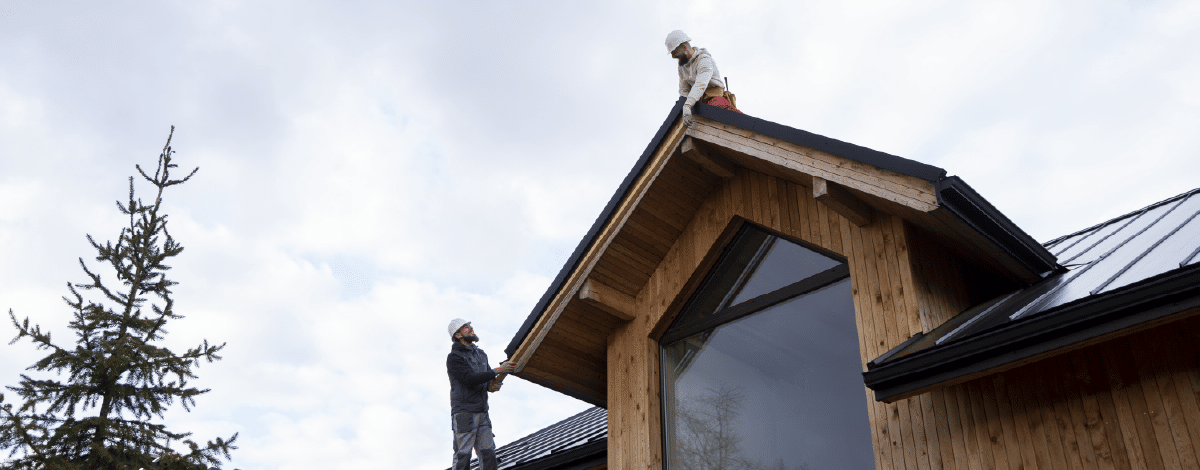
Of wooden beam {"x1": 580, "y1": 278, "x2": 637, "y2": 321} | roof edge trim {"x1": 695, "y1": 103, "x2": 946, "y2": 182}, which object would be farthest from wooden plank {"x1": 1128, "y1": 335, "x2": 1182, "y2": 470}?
wooden beam {"x1": 580, "y1": 278, "x2": 637, "y2": 321}

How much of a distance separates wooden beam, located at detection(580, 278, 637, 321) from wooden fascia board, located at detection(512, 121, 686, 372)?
108mm

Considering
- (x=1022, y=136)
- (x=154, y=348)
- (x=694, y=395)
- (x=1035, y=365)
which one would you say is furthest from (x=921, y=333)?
(x=1022, y=136)

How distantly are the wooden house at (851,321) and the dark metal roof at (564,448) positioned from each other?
2.5 inches

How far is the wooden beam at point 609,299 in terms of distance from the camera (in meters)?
8.35

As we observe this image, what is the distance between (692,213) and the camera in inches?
336

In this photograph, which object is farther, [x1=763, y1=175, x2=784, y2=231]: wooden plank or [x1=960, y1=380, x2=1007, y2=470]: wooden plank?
[x1=763, y1=175, x2=784, y2=231]: wooden plank

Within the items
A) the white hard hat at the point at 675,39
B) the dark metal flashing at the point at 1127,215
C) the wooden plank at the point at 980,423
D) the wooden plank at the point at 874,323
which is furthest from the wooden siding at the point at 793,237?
the dark metal flashing at the point at 1127,215

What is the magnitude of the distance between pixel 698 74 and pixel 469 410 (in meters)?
4.20

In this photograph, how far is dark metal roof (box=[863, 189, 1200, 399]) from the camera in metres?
4.66

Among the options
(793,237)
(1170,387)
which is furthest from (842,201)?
(1170,387)

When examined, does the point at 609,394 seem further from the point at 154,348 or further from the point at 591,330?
the point at 154,348

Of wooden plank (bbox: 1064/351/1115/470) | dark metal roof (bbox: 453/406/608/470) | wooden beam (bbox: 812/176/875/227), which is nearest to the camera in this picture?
wooden plank (bbox: 1064/351/1115/470)

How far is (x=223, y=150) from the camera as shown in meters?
27.8

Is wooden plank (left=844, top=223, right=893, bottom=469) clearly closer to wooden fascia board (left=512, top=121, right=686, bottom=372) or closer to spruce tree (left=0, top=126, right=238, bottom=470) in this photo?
wooden fascia board (left=512, top=121, right=686, bottom=372)
